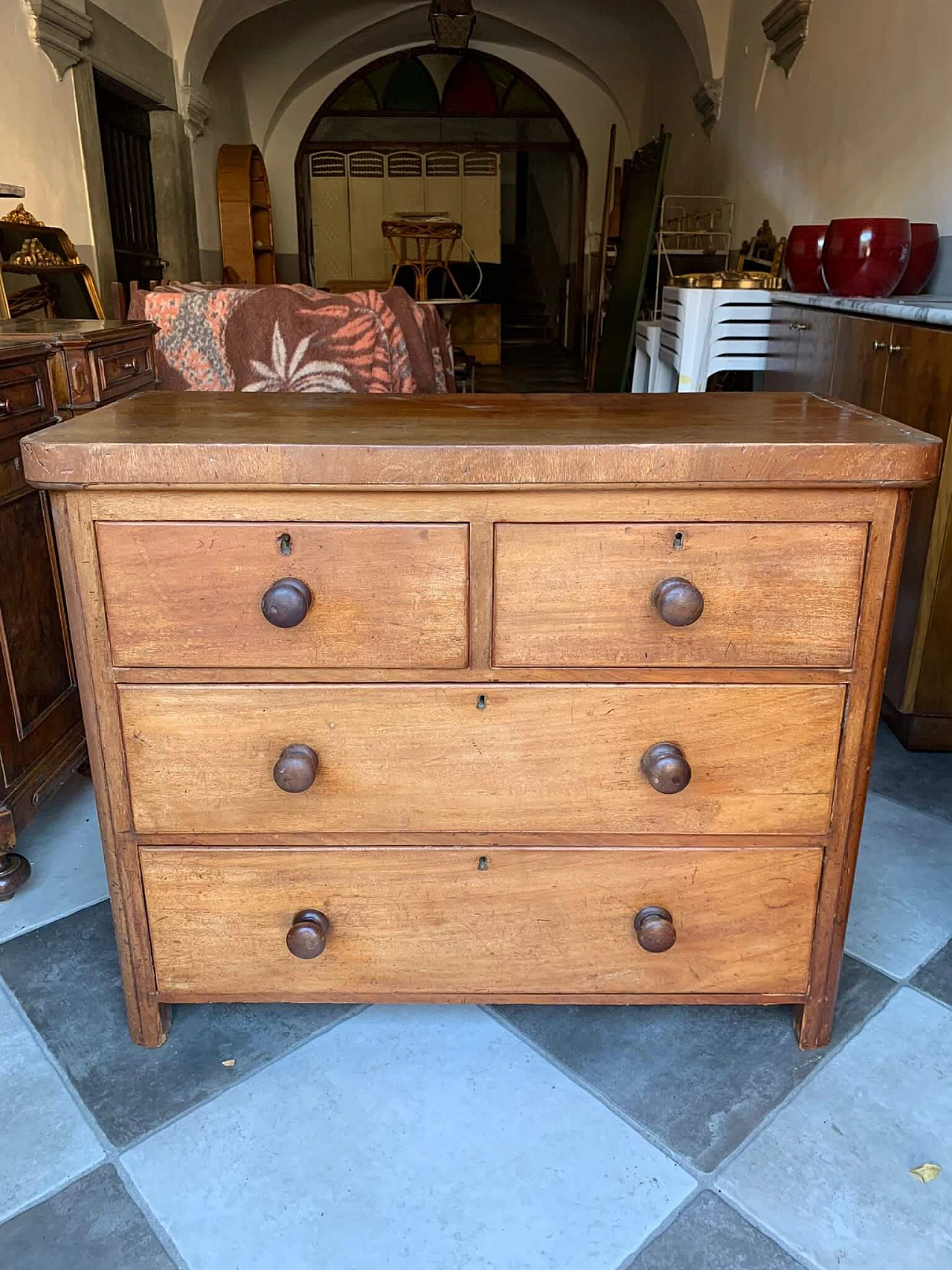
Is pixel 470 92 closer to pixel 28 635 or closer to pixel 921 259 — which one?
pixel 921 259

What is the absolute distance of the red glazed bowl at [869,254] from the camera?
2568mm

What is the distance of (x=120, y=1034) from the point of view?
130 cm

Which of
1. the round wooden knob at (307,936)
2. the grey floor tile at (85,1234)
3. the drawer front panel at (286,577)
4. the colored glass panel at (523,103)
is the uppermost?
the colored glass panel at (523,103)

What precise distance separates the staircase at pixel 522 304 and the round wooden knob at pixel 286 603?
36.5ft

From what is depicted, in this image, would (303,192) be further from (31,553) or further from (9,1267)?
(9,1267)

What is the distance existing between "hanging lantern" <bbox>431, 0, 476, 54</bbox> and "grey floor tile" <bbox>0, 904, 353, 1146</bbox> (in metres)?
7.56

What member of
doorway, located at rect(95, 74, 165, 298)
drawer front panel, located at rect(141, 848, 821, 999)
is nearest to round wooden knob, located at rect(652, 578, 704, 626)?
drawer front panel, located at rect(141, 848, 821, 999)

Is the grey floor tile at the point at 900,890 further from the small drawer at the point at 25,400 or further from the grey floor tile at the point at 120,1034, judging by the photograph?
the small drawer at the point at 25,400

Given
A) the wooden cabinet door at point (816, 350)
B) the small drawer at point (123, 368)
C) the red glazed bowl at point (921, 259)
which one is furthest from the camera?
the red glazed bowl at point (921, 259)

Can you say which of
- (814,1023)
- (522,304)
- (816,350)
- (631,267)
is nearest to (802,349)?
(816,350)

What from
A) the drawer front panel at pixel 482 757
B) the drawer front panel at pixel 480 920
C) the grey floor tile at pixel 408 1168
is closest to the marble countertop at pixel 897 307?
the drawer front panel at pixel 482 757

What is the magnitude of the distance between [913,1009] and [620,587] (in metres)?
0.84

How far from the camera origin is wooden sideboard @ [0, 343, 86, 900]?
1.59 metres

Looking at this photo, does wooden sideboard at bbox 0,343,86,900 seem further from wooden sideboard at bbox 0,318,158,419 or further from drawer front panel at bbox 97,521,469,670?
drawer front panel at bbox 97,521,469,670
